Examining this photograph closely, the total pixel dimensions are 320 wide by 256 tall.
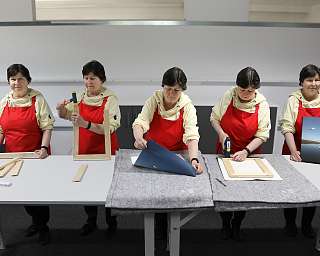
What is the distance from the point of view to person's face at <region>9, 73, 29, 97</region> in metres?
2.33

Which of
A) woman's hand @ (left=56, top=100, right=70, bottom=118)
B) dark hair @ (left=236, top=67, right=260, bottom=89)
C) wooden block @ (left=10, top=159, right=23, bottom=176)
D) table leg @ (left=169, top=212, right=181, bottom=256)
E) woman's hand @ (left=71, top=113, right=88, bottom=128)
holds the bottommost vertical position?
table leg @ (left=169, top=212, right=181, bottom=256)

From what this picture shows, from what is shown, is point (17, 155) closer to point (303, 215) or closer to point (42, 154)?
point (42, 154)

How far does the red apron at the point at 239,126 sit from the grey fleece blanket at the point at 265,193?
47 cm

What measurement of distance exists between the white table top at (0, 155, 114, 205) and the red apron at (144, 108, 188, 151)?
0.35 metres

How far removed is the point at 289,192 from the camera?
167cm

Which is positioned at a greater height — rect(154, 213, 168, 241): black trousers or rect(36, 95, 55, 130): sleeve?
rect(36, 95, 55, 130): sleeve

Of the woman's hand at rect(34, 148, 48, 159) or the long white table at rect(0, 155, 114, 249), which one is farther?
the woman's hand at rect(34, 148, 48, 159)

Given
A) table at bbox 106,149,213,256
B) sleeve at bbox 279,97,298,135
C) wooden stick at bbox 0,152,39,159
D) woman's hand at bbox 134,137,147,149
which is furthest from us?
→ sleeve at bbox 279,97,298,135

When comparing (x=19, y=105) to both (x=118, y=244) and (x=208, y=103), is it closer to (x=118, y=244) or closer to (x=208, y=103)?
(x=118, y=244)

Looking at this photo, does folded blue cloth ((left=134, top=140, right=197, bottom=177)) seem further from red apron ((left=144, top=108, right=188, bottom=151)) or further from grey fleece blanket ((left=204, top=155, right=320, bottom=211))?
red apron ((left=144, top=108, right=188, bottom=151))

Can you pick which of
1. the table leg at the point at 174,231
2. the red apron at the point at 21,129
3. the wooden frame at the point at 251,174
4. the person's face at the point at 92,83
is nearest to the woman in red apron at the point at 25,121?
the red apron at the point at 21,129

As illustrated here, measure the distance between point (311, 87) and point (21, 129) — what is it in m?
2.00

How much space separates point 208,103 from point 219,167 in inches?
57.0

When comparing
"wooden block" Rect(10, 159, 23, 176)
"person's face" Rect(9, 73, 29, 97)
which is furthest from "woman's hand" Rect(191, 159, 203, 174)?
"person's face" Rect(9, 73, 29, 97)
